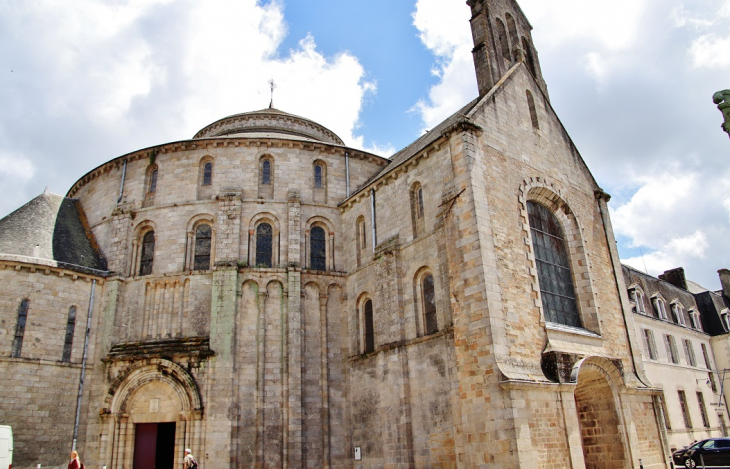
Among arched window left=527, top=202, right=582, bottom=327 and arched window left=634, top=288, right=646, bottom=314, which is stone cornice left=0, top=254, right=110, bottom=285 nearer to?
arched window left=527, top=202, right=582, bottom=327

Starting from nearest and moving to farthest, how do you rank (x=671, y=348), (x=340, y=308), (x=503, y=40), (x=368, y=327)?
(x=368, y=327) → (x=340, y=308) → (x=503, y=40) → (x=671, y=348)

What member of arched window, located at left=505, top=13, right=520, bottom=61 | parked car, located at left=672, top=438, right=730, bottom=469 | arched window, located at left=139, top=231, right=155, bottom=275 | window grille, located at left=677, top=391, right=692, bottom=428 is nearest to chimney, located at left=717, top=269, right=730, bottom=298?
window grille, located at left=677, top=391, right=692, bottom=428

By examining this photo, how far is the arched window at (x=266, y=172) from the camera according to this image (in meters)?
24.5

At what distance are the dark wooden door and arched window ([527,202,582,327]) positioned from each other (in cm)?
1486

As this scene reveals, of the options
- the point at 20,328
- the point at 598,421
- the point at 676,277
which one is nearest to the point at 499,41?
the point at 598,421

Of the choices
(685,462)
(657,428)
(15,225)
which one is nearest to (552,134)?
(657,428)

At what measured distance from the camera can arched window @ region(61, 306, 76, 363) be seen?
2094cm

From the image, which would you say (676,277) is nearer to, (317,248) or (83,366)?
(317,248)

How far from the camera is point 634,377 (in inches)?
801

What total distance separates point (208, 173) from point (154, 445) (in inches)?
445

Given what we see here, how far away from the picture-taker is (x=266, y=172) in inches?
973

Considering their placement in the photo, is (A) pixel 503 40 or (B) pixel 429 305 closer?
(B) pixel 429 305

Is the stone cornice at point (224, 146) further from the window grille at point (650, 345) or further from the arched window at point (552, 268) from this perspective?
the window grille at point (650, 345)

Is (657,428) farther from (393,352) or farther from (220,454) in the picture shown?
(220,454)
